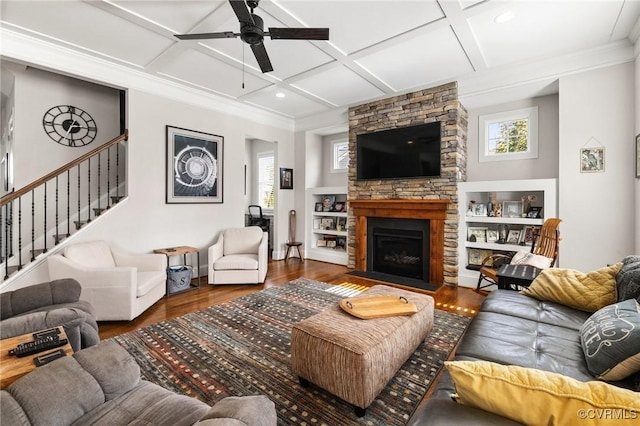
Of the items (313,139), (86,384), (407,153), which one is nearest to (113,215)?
(86,384)

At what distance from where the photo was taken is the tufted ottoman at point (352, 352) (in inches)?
62.1

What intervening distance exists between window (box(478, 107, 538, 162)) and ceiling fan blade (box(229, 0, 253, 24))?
3827mm

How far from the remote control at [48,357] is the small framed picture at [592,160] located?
4.88 metres

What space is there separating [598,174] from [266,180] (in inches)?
244

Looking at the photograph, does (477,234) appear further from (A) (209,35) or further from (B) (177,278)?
(B) (177,278)

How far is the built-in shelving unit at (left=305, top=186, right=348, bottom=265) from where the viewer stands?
580cm

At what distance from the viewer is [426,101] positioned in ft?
14.0

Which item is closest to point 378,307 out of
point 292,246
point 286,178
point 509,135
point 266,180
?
point 509,135

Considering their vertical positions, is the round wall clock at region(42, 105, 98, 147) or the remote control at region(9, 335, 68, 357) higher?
the round wall clock at region(42, 105, 98, 147)

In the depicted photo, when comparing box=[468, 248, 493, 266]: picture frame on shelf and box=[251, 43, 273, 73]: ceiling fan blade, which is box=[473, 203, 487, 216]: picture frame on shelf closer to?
box=[468, 248, 493, 266]: picture frame on shelf

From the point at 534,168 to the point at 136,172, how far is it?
557cm

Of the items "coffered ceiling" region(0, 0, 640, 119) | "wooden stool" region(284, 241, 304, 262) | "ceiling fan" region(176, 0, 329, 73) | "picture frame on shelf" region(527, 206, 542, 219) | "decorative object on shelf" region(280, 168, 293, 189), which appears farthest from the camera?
"decorative object on shelf" region(280, 168, 293, 189)

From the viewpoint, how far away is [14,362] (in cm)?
131

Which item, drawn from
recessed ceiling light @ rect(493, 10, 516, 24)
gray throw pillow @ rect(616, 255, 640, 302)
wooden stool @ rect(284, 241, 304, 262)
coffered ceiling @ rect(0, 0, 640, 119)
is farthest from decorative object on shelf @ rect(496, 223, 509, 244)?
wooden stool @ rect(284, 241, 304, 262)
